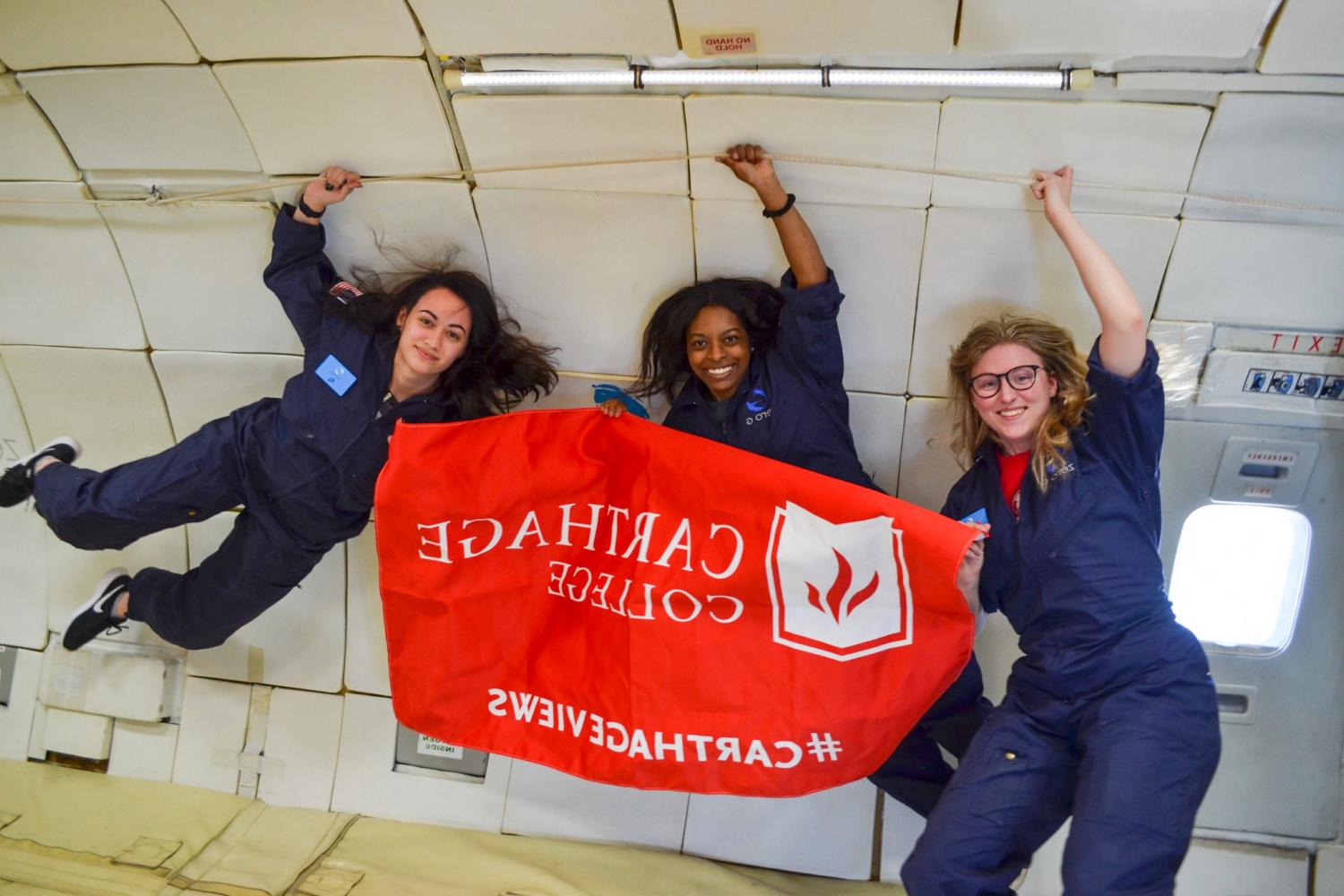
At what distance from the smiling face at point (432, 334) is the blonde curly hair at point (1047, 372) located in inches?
50.9

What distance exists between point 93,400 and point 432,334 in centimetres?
140

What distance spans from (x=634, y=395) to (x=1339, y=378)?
6.01ft

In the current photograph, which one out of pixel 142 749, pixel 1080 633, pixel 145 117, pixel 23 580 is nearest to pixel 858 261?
pixel 1080 633

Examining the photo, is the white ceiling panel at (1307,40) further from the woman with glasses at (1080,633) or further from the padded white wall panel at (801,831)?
the padded white wall panel at (801,831)

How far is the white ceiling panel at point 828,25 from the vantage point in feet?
6.53

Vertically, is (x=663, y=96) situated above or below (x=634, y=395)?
above

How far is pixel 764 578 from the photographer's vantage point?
2.28 meters

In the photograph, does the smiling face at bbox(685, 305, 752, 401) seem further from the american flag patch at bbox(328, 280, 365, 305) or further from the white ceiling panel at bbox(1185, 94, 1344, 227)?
the white ceiling panel at bbox(1185, 94, 1344, 227)

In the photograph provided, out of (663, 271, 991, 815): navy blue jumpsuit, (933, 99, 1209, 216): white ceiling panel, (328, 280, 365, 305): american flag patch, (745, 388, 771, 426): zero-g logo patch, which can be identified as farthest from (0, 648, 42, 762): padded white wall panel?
(933, 99, 1209, 216): white ceiling panel

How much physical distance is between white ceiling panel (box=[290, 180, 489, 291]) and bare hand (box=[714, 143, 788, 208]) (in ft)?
2.41

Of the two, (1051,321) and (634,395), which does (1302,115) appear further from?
(634,395)

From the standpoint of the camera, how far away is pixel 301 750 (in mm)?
3066

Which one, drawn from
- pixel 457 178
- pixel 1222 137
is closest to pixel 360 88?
pixel 457 178

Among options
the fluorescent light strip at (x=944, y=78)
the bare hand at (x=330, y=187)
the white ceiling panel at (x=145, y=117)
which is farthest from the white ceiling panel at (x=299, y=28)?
the fluorescent light strip at (x=944, y=78)
